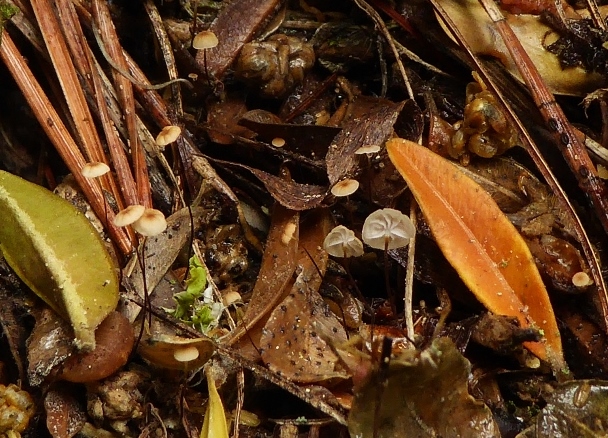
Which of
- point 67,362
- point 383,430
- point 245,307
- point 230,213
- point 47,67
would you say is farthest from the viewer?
point 47,67

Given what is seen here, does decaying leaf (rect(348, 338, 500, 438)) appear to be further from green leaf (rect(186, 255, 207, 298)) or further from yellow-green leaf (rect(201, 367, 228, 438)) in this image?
green leaf (rect(186, 255, 207, 298))

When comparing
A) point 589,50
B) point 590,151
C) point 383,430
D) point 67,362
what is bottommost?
point 383,430

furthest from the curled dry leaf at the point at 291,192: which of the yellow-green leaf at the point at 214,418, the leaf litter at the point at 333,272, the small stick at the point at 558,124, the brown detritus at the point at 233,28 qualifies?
the small stick at the point at 558,124

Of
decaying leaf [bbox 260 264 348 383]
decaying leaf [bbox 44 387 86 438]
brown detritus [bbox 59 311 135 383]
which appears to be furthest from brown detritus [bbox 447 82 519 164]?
decaying leaf [bbox 44 387 86 438]

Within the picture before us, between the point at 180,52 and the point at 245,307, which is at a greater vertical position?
the point at 180,52

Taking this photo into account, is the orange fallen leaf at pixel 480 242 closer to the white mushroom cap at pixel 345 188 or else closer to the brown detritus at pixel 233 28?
the white mushroom cap at pixel 345 188

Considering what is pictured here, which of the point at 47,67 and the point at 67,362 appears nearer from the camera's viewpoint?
the point at 67,362

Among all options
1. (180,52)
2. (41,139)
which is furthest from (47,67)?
(180,52)

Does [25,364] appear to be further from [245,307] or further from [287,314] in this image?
[287,314]
